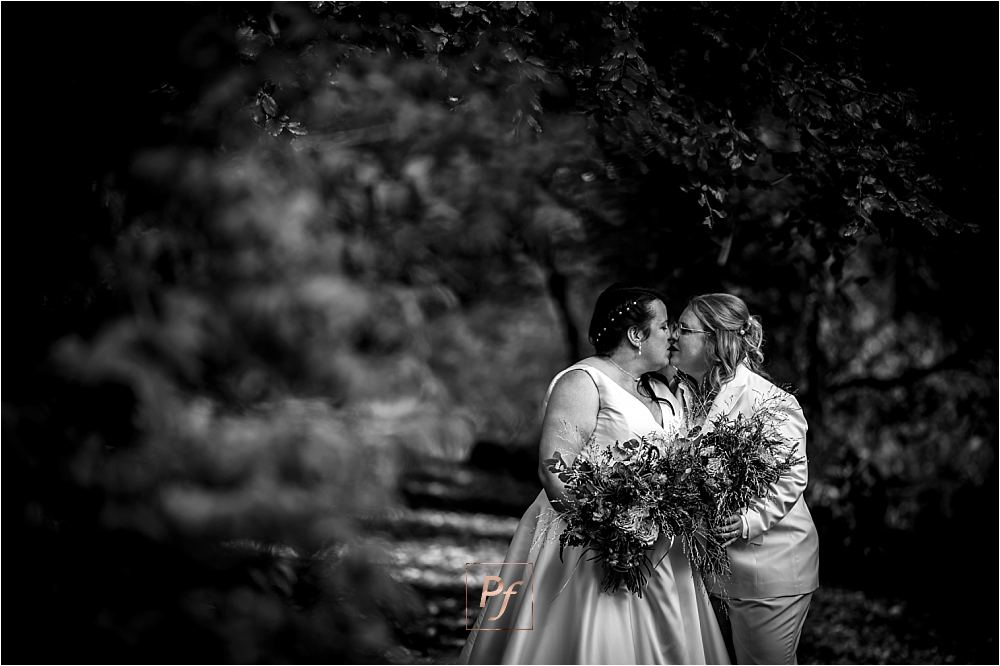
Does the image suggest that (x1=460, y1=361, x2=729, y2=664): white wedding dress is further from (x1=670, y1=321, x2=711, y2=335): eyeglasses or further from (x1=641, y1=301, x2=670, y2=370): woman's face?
(x1=670, y1=321, x2=711, y2=335): eyeglasses

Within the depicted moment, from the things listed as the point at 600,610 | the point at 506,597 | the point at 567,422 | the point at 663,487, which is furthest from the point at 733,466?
the point at 506,597

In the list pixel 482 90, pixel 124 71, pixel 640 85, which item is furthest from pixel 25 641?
pixel 640 85

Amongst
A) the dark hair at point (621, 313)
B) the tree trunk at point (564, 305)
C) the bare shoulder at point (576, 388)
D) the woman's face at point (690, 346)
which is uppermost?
the dark hair at point (621, 313)

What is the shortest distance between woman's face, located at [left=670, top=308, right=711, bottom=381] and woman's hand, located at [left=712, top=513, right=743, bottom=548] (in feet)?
2.03

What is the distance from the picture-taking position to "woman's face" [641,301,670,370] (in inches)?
146

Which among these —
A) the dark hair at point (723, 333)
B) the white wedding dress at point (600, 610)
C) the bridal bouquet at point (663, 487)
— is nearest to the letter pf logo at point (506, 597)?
the white wedding dress at point (600, 610)

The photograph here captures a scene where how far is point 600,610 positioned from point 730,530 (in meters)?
0.57

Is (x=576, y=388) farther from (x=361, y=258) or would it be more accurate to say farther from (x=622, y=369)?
(x=361, y=258)

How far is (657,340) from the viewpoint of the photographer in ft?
12.2

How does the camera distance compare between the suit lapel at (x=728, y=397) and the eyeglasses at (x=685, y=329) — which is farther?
the eyeglasses at (x=685, y=329)

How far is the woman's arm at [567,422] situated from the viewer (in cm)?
344

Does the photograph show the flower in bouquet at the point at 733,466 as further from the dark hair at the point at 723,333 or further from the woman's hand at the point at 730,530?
Result: the dark hair at the point at 723,333

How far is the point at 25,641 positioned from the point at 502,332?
11.4 meters

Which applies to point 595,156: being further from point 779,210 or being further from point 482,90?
point 482,90
